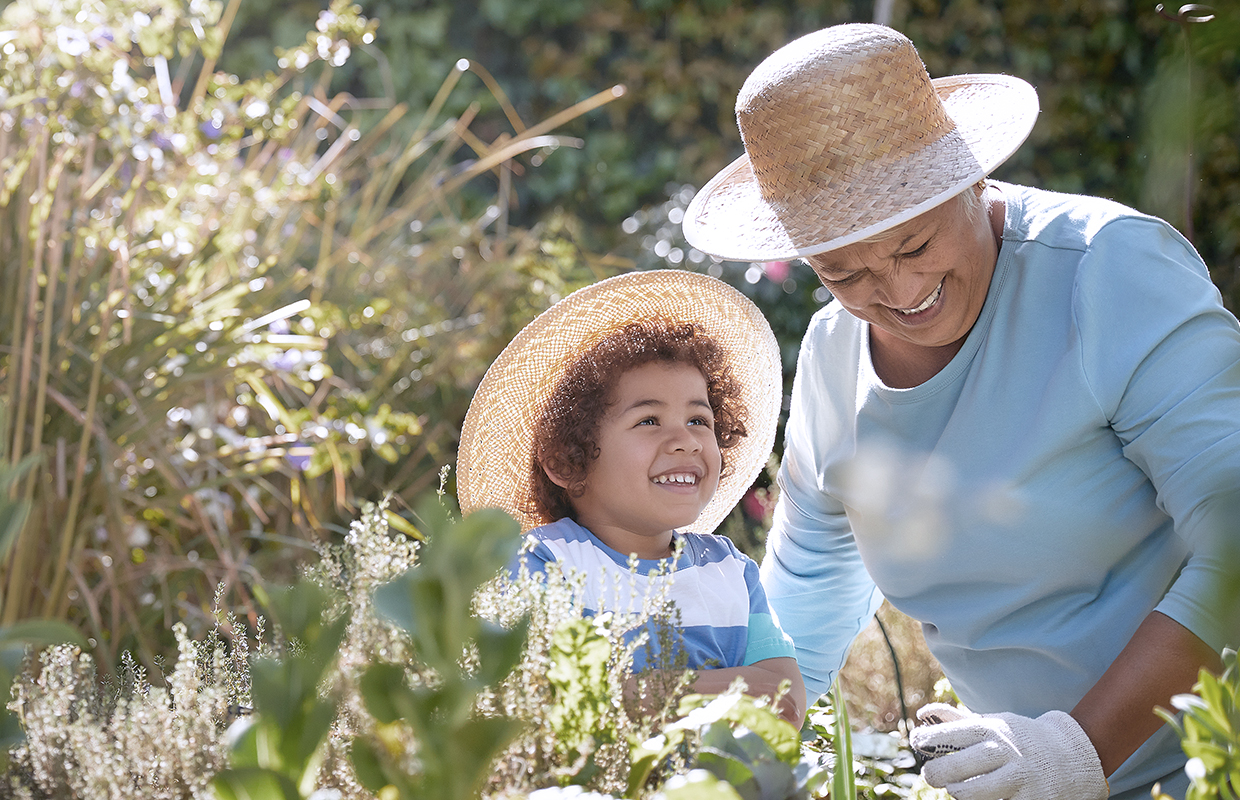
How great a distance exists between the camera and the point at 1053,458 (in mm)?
1504

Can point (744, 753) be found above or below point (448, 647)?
below

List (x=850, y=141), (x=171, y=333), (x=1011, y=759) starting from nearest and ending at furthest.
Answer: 1. (x=1011, y=759)
2. (x=850, y=141)
3. (x=171, y=333)

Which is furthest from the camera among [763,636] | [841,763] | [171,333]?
[171,333]

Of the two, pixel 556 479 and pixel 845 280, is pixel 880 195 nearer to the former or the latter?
Result: pixel 845 280

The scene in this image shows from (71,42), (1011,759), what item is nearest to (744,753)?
(1011,759)

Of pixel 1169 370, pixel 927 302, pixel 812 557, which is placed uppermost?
pixel 927 302

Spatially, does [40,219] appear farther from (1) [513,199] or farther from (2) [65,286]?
(1) [513,199]

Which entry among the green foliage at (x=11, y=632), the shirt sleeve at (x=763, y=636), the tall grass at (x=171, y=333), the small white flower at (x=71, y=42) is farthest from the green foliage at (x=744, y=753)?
the small white flower at (x=71, y=42)

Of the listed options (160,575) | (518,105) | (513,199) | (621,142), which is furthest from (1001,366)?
(518,105)

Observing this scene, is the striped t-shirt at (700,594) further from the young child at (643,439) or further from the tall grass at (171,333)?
the tall grass at (171,333)

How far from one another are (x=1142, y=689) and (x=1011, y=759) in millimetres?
228

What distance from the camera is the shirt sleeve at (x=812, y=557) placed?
1.83 m

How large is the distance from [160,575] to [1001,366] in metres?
1.84

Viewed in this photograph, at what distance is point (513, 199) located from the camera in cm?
488
